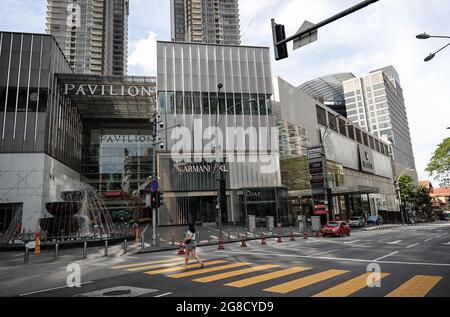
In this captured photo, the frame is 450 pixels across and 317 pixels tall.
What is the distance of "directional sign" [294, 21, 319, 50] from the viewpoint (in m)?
8.31

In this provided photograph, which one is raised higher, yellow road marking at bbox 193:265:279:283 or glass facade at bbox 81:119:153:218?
glass facade at bbox 81:119:153:218

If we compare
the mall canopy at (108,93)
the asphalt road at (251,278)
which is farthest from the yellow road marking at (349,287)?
the mall canopy at (108,93)

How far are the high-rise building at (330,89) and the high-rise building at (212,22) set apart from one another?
37.8 meters

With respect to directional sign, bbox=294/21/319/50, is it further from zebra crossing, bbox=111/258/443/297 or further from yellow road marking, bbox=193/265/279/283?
yellow road marking, bbox=193/265/279/283

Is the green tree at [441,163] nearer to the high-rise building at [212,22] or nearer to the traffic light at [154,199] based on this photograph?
the traffic light at [154,199]

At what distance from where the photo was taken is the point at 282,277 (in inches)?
343

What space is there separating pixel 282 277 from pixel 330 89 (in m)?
141

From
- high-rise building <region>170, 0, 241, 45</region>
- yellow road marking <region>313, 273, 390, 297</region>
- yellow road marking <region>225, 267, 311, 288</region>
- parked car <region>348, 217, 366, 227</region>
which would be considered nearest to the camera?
yellow road marking <region>313, 273, 390, 297</region>

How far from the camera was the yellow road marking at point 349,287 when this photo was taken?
6.65m

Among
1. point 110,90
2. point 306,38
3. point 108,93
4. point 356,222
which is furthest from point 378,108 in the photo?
point 306,38

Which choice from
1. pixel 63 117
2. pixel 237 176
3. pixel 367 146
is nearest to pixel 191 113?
pixel 237 176

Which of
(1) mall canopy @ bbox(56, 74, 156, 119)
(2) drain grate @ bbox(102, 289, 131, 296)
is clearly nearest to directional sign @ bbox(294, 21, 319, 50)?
(2) drain grate @ bbox(102, 289, 131, 296)

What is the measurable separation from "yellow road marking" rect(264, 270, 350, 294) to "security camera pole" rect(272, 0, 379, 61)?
635cm

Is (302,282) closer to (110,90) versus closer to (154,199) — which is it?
(154,199)
